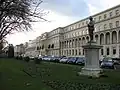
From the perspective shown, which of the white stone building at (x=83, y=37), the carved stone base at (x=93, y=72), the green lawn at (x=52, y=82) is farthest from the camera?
the white stone building at (x=83, y=37)

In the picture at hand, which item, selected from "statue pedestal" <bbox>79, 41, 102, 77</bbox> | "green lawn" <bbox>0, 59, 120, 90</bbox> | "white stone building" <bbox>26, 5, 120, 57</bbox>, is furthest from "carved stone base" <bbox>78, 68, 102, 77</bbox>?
"white stone building" <bbox>26, 5, 120, 57</bbox>

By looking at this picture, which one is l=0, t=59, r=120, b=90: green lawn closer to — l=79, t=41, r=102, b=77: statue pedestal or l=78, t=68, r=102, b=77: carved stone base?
l=78, t=68, r=102, b=77: carved stone base

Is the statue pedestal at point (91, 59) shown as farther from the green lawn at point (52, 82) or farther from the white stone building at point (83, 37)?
the white stone building at point (83, 37)

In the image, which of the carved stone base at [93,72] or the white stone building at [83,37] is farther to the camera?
the white stone building at [83,37]

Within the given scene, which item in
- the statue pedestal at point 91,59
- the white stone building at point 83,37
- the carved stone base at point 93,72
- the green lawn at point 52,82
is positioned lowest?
the green lawn at point 52,82

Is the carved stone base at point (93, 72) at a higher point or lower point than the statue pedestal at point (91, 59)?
lower

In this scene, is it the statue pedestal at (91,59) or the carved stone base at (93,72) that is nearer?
the carved stone base at (93,72)

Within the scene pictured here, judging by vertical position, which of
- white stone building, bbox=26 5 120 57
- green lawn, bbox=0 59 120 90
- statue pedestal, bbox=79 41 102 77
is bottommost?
green lawn, bbox=0 59 120 90

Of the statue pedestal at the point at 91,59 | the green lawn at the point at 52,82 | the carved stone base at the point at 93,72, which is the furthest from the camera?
the statue pedestal at the point at 91,59

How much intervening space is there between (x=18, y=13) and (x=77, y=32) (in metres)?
107

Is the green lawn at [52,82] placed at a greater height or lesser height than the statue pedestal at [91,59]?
lesser

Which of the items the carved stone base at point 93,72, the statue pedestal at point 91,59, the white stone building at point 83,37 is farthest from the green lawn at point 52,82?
the white stone building at point 83,37

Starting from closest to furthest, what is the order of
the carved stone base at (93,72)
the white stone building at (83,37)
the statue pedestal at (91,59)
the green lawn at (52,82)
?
the green lawn at (52,82), the carved stone base at (93,72), the statue pedestal at (91,59), the white stone building at (83,37)

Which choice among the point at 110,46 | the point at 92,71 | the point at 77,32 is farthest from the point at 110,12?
the point at 92,71
